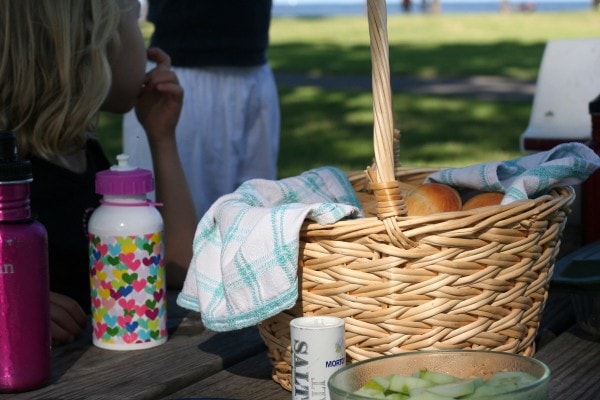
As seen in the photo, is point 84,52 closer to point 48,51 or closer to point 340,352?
point 48,51

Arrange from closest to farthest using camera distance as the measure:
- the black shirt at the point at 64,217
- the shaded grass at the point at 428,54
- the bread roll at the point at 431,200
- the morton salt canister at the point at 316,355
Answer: the morton salt canister at the point at 316,355
the bread roll at the point at 431,200
the black shirt at the point at 64,217
the shaded grass at the point at 428,54

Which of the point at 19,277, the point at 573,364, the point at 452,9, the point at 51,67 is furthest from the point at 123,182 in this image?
the point at 452,9

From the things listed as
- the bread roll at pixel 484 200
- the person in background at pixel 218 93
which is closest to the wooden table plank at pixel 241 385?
the bread roll at pixel 484 200

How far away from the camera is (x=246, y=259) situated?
4.21ft

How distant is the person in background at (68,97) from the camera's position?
1896mm

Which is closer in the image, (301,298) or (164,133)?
(301,298)

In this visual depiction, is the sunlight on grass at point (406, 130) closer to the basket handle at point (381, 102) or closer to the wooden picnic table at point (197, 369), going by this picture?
the wooden picnic table at point (197, 369)

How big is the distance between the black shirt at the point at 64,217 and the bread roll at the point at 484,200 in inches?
31.9

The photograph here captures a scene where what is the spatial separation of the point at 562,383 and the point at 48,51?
111 centimetres

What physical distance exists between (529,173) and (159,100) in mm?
1118

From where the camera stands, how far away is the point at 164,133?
234 centimetres

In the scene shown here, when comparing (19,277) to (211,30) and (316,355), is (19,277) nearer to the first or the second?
(316,355)

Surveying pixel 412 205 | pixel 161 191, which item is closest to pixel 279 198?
pixel 412 205

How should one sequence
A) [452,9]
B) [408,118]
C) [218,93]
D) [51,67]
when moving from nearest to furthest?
[51,67]
[218,93]
[408,118]
[452,9]
